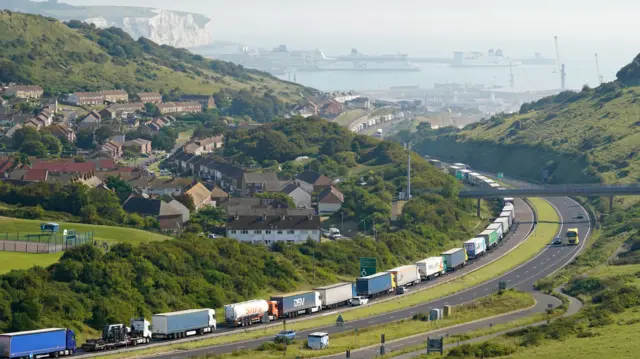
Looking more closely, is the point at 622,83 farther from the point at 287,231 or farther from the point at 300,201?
the point at 287,231

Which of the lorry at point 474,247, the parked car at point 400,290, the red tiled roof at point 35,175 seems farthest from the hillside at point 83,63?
the parked car at point 400,290

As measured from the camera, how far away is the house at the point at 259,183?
10038 centimetres

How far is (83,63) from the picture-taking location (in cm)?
17188

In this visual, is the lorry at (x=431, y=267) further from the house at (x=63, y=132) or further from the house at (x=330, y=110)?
the house at (x=330, y=110)

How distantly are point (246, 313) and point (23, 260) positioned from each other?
38.5 ft

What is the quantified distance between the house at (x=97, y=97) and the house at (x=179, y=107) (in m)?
5.08

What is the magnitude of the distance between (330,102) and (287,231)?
122399 millimetres

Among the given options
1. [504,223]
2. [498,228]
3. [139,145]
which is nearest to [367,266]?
[498,228]

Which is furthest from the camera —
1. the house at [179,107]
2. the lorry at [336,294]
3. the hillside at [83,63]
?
the hillside at [83,63]

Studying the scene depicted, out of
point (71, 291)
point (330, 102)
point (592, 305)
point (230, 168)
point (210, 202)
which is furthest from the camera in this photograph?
point (330, 102)

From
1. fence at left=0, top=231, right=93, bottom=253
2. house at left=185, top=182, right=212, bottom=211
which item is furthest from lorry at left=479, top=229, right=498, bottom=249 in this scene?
fence at left=0, top=231, right=93, bottom=253

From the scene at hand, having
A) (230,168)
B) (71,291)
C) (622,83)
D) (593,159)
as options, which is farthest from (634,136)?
(71,291)

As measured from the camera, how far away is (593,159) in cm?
12412

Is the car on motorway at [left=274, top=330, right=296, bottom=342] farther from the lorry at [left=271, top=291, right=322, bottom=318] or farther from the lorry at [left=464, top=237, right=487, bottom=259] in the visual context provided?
the lorry at [left=464, top=237, right=487, bottom=259]
